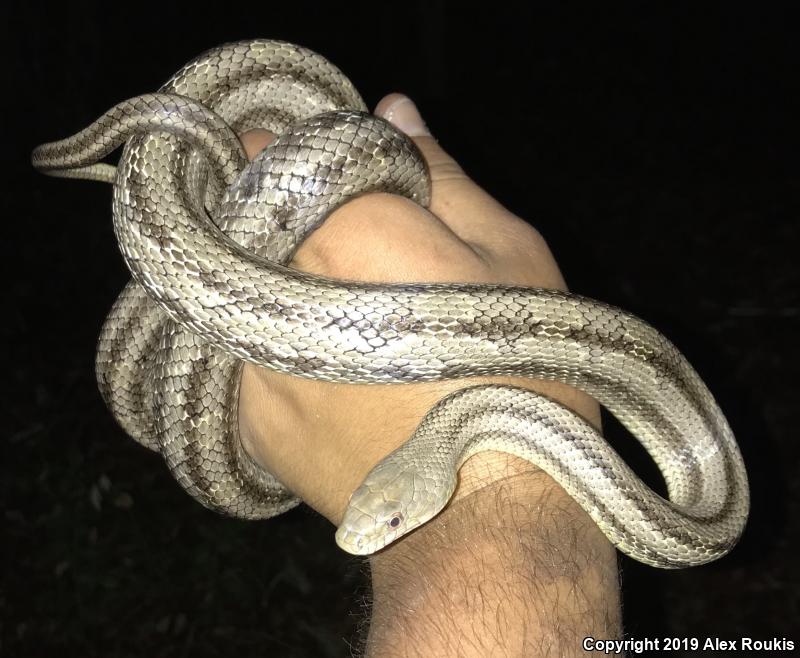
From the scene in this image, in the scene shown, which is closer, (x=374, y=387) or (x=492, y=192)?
(x=374, y=387)

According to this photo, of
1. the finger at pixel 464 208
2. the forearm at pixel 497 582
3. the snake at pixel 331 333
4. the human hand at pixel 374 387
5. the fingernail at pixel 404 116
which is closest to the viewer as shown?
the forearm at pixel 497 582

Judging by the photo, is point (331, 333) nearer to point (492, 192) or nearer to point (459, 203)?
point (459, 203)

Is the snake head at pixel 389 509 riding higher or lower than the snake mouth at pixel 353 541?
higher

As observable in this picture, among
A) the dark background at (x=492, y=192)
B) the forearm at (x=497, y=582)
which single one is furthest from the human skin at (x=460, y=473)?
the dark background at (x=492, y=192)

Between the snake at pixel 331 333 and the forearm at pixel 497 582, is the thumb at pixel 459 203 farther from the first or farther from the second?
the forearm at pixel 497 582

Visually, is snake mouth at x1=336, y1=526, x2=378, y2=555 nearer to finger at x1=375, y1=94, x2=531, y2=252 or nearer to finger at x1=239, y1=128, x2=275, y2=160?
finger at x1=375, y1=94, x2=531, y2=252

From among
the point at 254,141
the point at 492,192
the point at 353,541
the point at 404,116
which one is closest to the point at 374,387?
the point at 353,541

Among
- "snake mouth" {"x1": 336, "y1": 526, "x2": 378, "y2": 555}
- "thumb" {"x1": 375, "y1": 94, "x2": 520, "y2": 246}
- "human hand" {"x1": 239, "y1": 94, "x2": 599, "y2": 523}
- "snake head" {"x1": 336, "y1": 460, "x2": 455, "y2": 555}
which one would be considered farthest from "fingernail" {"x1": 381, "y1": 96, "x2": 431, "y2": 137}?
"snake mouth" {"x1": 336, "y1": 526, "x2": 378, "y2": 555}

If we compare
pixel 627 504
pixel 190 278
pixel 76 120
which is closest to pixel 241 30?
pixel 76 120
